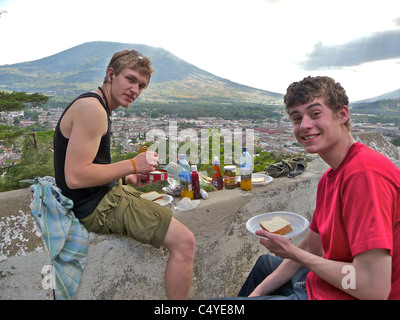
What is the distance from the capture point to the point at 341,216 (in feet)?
4.38

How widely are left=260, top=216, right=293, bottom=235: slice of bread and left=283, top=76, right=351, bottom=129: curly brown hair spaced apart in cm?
85

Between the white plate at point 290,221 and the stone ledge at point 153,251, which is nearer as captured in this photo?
the stone ledge at point 153,251

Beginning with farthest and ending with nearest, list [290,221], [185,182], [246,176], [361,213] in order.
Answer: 1. [246,176]
2. [185,182]
3. [290,221]
4. [361,213]

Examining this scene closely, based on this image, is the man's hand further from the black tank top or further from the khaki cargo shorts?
the black tank top

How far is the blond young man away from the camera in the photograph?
179cm

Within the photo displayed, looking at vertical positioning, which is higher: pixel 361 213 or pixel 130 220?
pixel 361 213

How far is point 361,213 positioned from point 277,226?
0.95 m

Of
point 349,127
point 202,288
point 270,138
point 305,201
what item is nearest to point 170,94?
point 270,138

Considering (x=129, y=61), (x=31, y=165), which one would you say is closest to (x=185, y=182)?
(x=129, y=61)

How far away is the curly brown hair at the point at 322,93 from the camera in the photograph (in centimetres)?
149

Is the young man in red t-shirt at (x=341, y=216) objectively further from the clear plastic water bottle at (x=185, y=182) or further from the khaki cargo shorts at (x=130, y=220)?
the clear plastic water bottle at (x=185, y=182)

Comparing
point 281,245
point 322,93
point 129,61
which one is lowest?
point 281,245

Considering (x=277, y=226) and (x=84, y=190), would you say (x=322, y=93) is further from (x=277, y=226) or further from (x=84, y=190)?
(x=84, y=190)

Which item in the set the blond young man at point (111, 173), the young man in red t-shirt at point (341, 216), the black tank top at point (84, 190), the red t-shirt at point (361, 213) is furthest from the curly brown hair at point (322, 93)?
the black tank top at point (84, 190)
